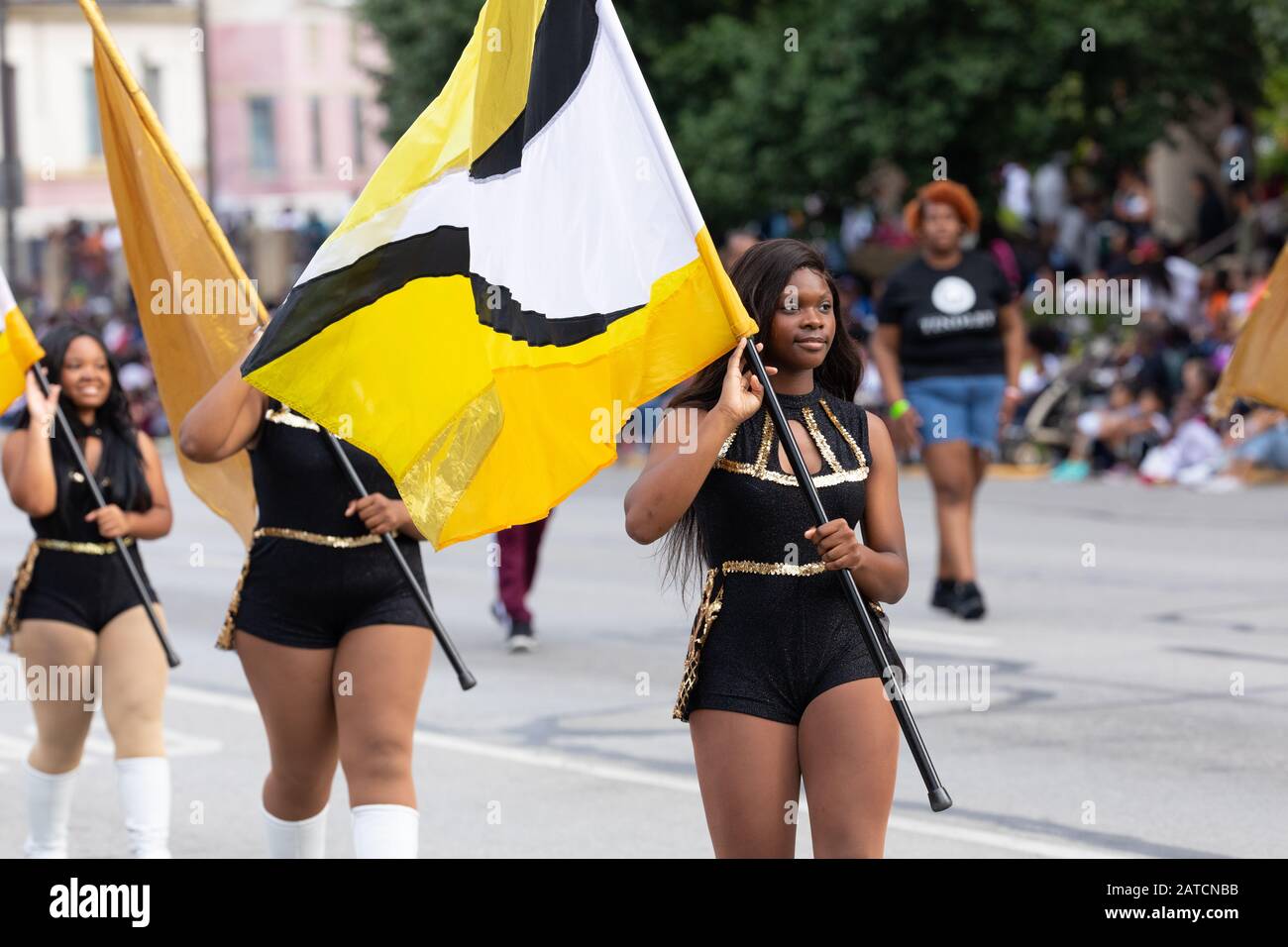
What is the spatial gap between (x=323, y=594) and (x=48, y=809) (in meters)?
1.81

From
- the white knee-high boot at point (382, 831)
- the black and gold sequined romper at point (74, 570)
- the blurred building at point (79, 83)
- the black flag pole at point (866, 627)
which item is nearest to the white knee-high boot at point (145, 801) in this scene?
the black and gold sequined romper at point (74, 570)

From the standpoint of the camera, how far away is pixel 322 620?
5.76 metres

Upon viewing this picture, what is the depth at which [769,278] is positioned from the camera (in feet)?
16.4

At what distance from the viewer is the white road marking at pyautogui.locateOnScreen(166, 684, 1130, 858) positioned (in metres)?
6.97

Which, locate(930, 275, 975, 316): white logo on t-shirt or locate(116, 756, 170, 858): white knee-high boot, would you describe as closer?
locate(116, 756, 170, 858): white knee-high boot

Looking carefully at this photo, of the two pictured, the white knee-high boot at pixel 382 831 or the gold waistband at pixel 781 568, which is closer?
the gold waistband at pixel 781 568

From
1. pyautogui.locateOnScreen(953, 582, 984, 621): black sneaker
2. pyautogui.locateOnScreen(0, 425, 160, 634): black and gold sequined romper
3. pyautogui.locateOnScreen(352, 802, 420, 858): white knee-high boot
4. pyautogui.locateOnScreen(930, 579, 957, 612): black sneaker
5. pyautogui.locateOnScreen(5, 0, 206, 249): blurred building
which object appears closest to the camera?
pyautogui.locateOnScreen(352, 802, 420, 858): white knee-high boot

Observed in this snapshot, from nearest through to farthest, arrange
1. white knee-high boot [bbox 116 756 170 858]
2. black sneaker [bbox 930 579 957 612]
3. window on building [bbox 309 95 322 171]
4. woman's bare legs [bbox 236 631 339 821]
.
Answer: woman's bare legs [bbox 236 631 339 821] → white knee-high boot [bbox 116 756 170 858] → black sneaker [bbox 930 579 957 612] → window on building [bbox 309 95 322 171]

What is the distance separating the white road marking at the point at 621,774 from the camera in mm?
6969

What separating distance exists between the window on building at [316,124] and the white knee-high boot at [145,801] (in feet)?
186

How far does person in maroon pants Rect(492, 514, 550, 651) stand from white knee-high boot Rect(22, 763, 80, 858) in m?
4.40

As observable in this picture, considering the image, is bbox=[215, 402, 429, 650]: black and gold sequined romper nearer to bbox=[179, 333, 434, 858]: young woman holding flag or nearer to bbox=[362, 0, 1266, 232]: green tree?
bbox=[179, 333, 434, 858]: young woman holding flag

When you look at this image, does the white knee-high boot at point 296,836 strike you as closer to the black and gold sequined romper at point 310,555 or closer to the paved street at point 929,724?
the black and gold sequined romper at point 310,555

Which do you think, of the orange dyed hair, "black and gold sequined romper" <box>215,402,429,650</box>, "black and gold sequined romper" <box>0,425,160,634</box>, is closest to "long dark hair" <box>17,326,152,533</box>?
"black and gold sequined romper" <box>0,425,160,634</box>
